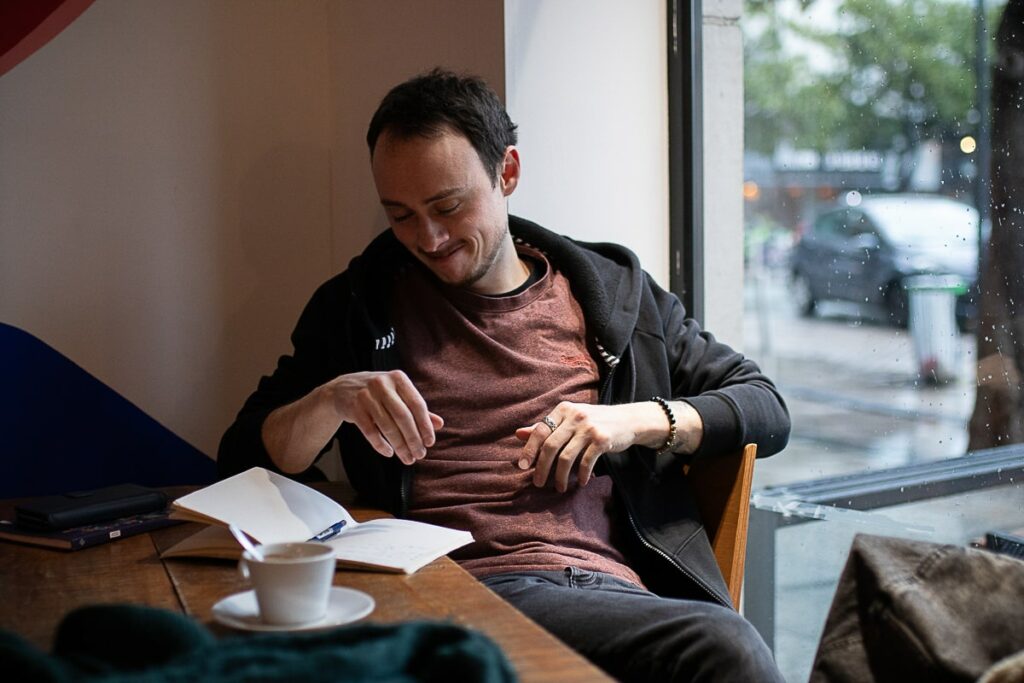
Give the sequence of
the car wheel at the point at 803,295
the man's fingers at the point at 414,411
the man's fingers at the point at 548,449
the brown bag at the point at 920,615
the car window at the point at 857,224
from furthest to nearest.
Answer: the car wheel at the point at 803,295 → the car window at the point at 857,224 → the man's fingers at the point at 548,449 → the man's fingers at the point at 414,411 → the brown bag at the point at 920,615

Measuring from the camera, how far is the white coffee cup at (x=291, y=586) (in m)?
1.19

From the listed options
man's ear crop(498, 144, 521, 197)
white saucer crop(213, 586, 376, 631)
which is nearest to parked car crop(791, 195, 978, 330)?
man's ear crop(498, 144, 521, 197)

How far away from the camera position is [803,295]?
130 inches

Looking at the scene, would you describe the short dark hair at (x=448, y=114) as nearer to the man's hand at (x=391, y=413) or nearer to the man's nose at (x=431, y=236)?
the man's nose at (x=431, y=236)

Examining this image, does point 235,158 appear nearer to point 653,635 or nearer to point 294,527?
point 294,527

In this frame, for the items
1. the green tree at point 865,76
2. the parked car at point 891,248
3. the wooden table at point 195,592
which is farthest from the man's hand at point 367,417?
the green tree at point 865,76

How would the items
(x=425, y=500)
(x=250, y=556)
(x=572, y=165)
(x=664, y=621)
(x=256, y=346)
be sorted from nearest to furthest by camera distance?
(x=250, y=556), (x=664, y=621), (x=425, y=500), (x=572, y=165), (x=256, y=346)

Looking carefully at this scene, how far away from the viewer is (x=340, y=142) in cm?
275

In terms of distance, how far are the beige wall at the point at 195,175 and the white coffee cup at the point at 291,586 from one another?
144 centimetres

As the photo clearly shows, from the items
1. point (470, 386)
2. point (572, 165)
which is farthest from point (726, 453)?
point (572, 165)

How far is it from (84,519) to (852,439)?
6.47 feet

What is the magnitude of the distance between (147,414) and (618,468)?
3.94 ft

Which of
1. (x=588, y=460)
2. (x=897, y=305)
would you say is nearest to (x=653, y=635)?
(x=588, y=460)

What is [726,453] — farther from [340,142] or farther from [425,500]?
[340,142]
